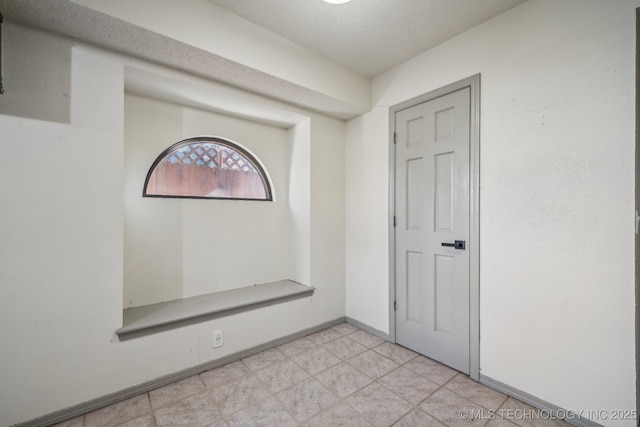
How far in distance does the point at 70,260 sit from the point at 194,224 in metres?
0.93

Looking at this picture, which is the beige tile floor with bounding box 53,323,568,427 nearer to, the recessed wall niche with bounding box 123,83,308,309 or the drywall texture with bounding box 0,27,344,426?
the drywall texture with bounding box 0,27,344,426

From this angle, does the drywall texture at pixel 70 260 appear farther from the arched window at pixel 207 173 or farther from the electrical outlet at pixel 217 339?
the arched window at pixel 207 173

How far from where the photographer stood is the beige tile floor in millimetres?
1609

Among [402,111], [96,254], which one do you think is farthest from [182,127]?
[402,111]

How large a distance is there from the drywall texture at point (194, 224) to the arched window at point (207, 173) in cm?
7

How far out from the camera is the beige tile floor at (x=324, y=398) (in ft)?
5.28

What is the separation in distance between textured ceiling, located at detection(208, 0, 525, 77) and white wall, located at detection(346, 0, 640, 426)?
17cm

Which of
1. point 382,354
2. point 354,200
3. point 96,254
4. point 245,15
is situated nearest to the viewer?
point 96,254

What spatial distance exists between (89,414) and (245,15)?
2.75 metres

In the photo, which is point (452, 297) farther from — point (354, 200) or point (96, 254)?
point (96, 254)

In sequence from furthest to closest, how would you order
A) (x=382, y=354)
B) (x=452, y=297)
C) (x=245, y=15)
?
1. (x=382, y=354)
2. (x=452, y=297)
3. (x=245, y=15)

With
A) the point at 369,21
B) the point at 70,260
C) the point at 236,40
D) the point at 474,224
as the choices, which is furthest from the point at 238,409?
the point at 369,21

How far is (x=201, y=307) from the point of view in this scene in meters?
2.17

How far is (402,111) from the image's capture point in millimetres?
2471
